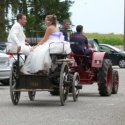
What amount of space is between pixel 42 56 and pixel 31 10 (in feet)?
122

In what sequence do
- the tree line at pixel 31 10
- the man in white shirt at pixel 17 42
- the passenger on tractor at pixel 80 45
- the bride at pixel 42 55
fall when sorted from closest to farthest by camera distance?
the bride at pixel 42 55 → the man in white shirt at pixel 17 42 → the passenger on tractor at pixel 80 45 → the tree line at pixel 31 10

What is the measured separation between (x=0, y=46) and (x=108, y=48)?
545 inches

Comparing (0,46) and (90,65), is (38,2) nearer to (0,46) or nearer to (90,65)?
(0,46)

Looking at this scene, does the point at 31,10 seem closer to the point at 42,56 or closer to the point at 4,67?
the point at 4,67

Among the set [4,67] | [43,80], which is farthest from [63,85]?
[4,67]

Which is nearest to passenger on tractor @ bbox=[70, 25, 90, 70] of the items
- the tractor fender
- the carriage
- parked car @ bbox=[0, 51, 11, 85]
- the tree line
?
the tractor fender

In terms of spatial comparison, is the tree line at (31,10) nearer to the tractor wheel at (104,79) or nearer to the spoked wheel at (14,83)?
the tractor wheel at (104,79)

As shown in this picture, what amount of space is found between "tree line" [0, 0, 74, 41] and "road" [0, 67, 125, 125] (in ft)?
76.4

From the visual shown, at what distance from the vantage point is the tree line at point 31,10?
1817 inches

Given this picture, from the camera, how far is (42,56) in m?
15.7

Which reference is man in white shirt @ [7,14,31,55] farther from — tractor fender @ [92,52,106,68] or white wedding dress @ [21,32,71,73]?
tractor fender @ [92,52,106,68]

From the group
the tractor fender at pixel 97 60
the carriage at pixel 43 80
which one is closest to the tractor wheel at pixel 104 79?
the tractor fender at pixel 97 60

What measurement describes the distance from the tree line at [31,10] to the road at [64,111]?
23292 mm

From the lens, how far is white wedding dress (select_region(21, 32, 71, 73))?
1562cm
